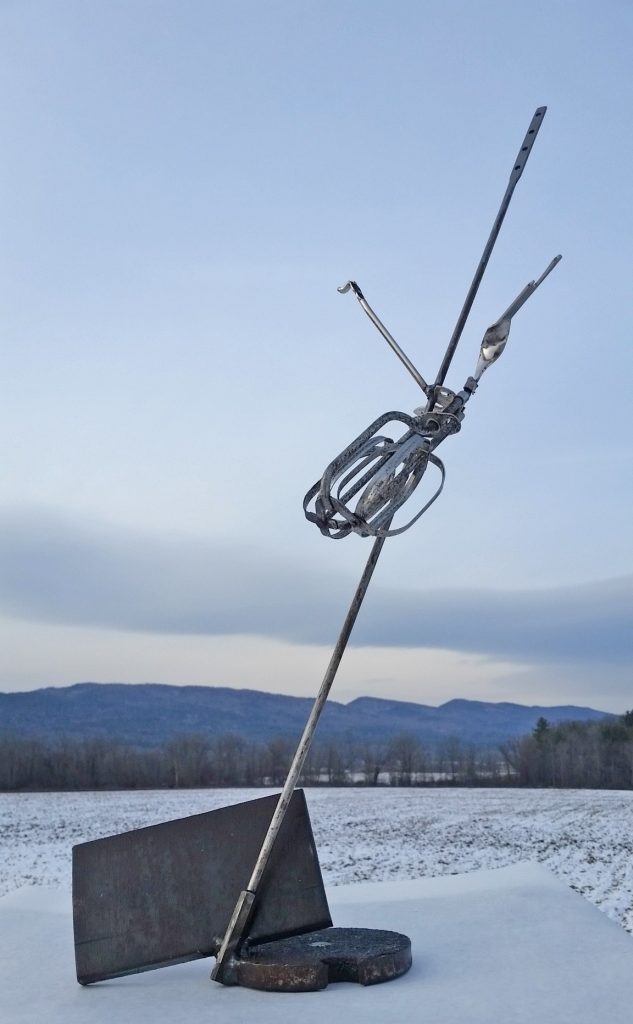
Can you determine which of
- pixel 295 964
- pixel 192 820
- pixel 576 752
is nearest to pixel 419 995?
pixel 295 964

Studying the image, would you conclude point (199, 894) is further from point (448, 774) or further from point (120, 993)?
point (448, 774)

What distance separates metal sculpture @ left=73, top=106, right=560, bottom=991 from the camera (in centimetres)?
594

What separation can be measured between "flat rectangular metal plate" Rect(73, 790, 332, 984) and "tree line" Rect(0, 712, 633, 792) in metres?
44.9

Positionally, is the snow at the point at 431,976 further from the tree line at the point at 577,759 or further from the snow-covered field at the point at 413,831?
the tree line at the point at 577,759

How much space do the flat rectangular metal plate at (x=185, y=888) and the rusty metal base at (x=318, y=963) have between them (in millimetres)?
166

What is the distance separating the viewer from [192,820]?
6.41m

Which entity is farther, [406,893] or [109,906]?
[406,893]

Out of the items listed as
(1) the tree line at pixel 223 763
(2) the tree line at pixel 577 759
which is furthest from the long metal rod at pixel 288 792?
(2) the tree line at pixel 577 759

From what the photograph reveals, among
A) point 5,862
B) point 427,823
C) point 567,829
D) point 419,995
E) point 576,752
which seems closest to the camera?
point 419,995

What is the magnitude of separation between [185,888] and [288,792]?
95 cm

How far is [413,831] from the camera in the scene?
22891 millimetres

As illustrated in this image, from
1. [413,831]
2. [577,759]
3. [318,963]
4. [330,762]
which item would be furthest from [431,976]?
[330,762]

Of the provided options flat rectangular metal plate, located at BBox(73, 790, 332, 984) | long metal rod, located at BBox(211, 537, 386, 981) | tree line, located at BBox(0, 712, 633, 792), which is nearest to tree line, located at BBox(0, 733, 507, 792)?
tree line, located at BBox(0, 712, 633, 792)

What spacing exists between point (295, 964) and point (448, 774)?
169 feet
